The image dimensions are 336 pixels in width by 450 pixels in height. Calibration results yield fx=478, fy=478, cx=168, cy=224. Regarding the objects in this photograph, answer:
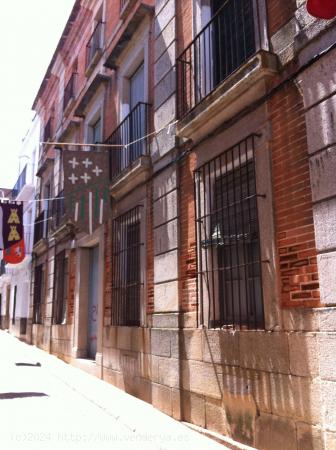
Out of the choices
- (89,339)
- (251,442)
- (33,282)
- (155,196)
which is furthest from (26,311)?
(251,442)

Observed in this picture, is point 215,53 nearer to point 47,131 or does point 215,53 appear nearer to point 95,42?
point 95,42

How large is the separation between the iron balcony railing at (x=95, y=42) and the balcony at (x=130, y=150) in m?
3.31

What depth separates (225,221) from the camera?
541 centimetres

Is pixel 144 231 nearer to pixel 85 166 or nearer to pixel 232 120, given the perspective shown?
pixel 85 166

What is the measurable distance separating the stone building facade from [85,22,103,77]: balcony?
1.38 metres

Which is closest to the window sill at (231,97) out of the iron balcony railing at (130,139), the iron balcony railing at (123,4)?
the iron balcony railing at (130,139)

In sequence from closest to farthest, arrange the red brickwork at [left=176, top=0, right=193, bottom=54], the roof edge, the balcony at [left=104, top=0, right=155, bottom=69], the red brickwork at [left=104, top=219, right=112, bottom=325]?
the red brickwork at [left=176, top=0, right=193, bottom=54] < the balcony at [left=104, top=0, right=155, bottom=69] < the red brickwork at [left=104, top=219, right=112, bottom=325] < the roof edge

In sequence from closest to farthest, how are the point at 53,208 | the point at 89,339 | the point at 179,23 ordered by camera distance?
the point at 179,23, the point at 89,339, the point at 53,208

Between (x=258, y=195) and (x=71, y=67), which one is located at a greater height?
(x=71, y=67)

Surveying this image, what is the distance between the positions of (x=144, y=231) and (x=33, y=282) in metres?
10.8

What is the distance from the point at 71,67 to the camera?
14.4m

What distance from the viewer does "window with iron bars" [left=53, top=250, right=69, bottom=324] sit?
1236cm

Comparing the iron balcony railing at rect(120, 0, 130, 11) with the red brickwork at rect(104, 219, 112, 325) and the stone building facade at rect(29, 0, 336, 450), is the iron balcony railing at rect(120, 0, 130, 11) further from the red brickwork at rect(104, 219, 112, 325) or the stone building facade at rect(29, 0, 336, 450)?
the red brickwork at rect(104, 219, 112, 325)

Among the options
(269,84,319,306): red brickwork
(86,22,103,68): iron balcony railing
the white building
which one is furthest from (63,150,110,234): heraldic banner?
the white building
